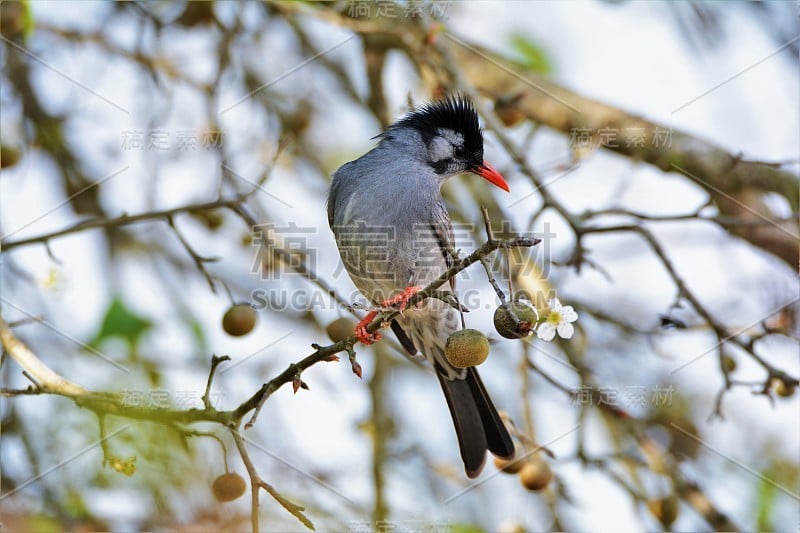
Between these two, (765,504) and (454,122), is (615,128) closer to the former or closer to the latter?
(454,122)

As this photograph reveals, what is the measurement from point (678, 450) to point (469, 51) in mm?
2309

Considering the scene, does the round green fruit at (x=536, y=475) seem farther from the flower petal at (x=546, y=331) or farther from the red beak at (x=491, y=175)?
the red beak at (x=491, y=175)

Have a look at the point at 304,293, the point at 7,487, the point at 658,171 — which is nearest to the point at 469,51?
the point at 658,171

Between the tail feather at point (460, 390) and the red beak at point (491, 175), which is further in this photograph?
the red beak at point (491, 175)

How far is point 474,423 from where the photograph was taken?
134 inches

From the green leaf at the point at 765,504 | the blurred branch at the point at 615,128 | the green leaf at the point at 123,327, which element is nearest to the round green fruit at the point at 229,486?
the green leaf at the point at 123,327

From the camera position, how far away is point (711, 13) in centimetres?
380

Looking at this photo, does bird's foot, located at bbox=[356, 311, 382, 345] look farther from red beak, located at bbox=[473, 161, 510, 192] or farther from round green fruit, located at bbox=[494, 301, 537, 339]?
red beak, located at bbox=[473, 161, 510, 192]

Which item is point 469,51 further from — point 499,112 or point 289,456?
point 289,456

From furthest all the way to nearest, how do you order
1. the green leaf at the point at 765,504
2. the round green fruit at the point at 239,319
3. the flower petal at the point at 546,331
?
the green leaf at the point at 765,504 → the round green fruit at the point at 239,319 → the flower petal at the point at 546,331

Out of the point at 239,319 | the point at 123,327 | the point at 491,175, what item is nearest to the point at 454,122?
the point at 491,175

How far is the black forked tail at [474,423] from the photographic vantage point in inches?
131

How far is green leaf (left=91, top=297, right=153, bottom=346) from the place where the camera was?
2.88 m

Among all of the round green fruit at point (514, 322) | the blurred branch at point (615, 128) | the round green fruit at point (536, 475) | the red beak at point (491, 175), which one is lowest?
the round green fruit at point (536, 475)
